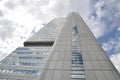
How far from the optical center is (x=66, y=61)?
29.2m

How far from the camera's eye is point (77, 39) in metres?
39.3

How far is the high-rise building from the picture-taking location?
2512cm

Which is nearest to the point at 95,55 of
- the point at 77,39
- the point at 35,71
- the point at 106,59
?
the point at 106,59

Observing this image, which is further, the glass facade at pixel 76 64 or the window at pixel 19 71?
the window at pixel 19 71

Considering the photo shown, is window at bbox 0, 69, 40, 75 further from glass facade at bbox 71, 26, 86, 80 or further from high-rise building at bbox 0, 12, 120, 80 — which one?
glass facade at bbox 71, 26, 86, 80

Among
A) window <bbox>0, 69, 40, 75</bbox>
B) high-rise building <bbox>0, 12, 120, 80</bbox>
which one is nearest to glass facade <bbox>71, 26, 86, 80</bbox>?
high-rise building <bbox>0, 12, 120, 80</bbox>

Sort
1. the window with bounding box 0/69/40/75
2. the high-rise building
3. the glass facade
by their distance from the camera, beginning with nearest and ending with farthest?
1. the glass facade
2. the high-rise building
3. the window with bounding box 0/69/40/75

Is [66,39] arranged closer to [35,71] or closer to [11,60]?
[35,71]

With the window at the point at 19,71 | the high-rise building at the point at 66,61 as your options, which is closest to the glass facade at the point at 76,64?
the high-rise building at the point at 66,61

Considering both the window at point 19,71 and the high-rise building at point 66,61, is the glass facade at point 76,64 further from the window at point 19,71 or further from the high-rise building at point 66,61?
the window at point 19,71

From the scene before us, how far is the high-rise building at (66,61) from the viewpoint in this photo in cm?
2512

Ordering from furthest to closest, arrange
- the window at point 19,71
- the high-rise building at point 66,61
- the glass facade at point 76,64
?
the window at point 19,71, the high-rise building at point 66,61, the glass facade at point 76,64

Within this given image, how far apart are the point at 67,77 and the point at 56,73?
2098mm

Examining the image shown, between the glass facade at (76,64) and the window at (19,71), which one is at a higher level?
the window at (19,71)
